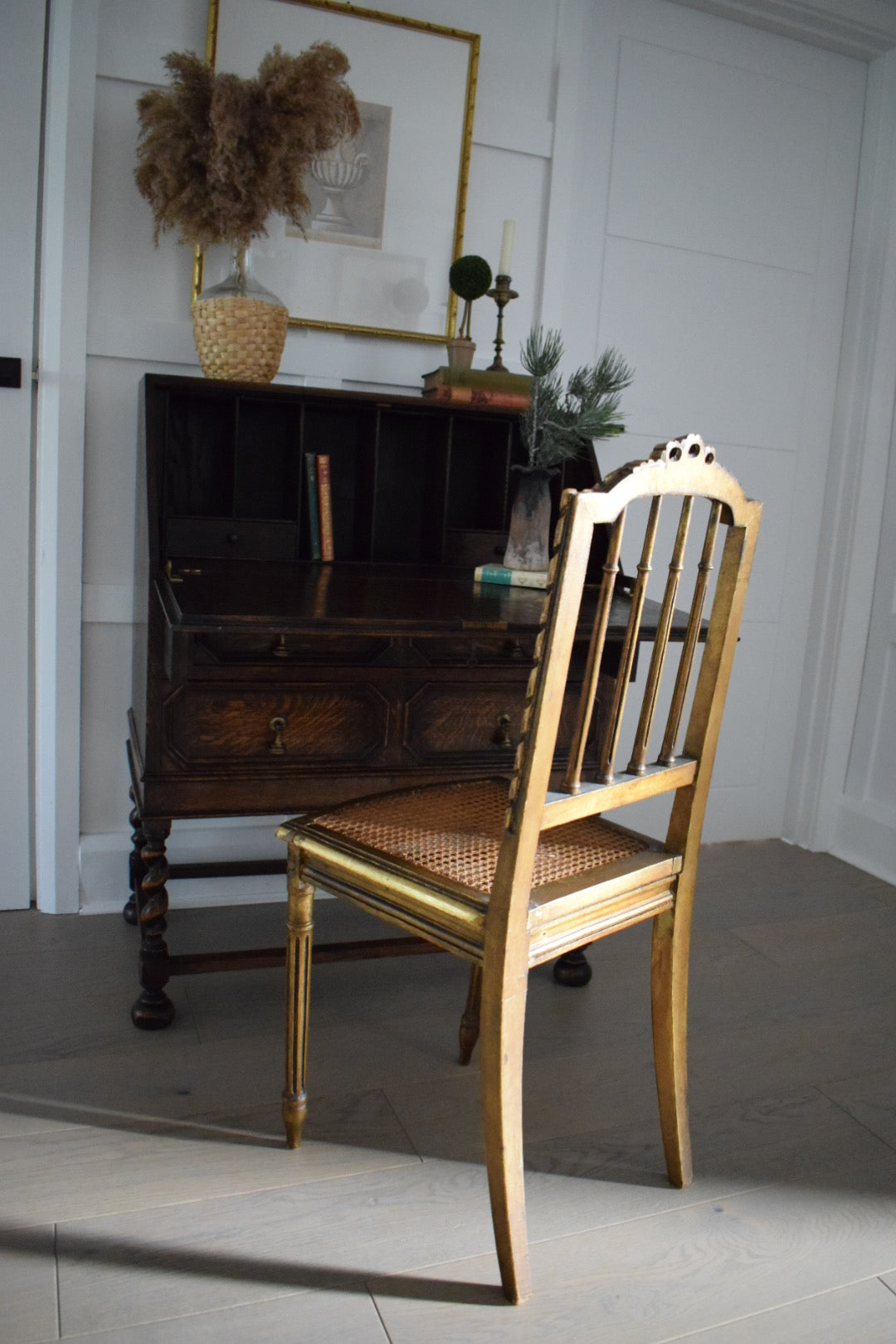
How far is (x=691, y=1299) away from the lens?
53.5 inches

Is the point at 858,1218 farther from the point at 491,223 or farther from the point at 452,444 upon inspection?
the point at 491,223

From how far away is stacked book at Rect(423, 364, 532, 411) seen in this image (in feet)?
7.23

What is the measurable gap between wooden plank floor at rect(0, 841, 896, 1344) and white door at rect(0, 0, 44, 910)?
0.70 feet

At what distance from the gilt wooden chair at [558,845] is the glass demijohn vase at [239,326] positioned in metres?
0.93

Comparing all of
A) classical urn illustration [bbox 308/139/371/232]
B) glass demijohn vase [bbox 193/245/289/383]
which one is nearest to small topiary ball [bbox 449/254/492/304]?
classical urn illustration [bbox 308/139/371/232]

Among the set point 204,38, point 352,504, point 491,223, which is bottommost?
point 352,504

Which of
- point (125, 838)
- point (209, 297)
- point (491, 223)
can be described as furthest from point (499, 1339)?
point (491, 223)

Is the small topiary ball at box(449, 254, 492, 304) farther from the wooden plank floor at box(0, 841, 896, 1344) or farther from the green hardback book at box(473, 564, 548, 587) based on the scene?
the wooden plank floor at box(0, 841, 896, 1344)

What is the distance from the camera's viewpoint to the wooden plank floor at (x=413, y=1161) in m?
1.32

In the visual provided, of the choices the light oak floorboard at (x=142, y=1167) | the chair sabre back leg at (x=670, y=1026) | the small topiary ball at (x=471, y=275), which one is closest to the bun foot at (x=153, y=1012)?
the light oak floorboard at (x=142, y=1167)

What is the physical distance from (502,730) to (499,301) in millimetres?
925

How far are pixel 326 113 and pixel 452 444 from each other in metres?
0.67

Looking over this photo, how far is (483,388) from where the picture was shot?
221 centimetres

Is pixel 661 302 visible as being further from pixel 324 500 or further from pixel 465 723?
pixel 465 723
